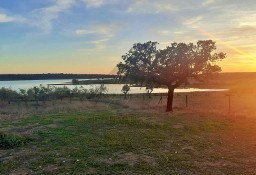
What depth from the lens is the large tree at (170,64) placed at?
30391mm

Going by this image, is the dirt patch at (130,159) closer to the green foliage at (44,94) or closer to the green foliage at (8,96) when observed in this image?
the green foliage at (44,94)

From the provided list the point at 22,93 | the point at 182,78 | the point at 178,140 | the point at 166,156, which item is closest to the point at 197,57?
the point at 182,78

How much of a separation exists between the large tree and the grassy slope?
485 inches

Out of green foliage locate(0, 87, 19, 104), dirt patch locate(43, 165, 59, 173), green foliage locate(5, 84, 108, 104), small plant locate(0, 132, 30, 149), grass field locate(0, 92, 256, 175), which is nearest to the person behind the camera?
dirt patch locate(43, 165, 59, 173)

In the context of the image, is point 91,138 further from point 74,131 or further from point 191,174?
point 191,174

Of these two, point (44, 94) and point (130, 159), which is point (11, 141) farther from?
point (44, 94)

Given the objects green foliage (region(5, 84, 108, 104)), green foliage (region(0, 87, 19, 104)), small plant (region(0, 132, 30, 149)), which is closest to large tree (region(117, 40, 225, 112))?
small plant (region(0, 132, 30, 149))

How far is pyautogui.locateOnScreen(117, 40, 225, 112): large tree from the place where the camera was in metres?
30.4

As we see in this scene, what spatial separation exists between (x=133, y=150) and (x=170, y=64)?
19.2 metres

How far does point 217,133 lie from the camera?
1650 centimetres

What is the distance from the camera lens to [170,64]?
30438 mm

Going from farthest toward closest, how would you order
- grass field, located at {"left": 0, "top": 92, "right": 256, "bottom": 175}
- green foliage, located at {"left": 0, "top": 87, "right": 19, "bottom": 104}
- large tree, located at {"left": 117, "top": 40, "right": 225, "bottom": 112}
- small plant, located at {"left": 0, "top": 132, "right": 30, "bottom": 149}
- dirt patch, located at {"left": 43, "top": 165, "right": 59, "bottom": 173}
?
green foliage, located at {"left": 0, "top": 87, "right": 19, "bottom": 104} → large tree, located at {"left": 117, "top": 40, "right": 225, "bottom": 112} → small plant, located at {"left": 0, "top": 132, "right": 30, "bottom": 149} → grass field, located at {"left": 0, "top": 92, "right": 256, "bottom": 175} → dirt patch, located at {"left": 43, "top": 165, "right": 59, "bottom": 173}

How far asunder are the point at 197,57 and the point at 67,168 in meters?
22.9

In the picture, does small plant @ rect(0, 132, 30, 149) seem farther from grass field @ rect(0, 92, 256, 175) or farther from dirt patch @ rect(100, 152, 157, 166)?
dirt patch @ rect(100, 152, 157, 166)
